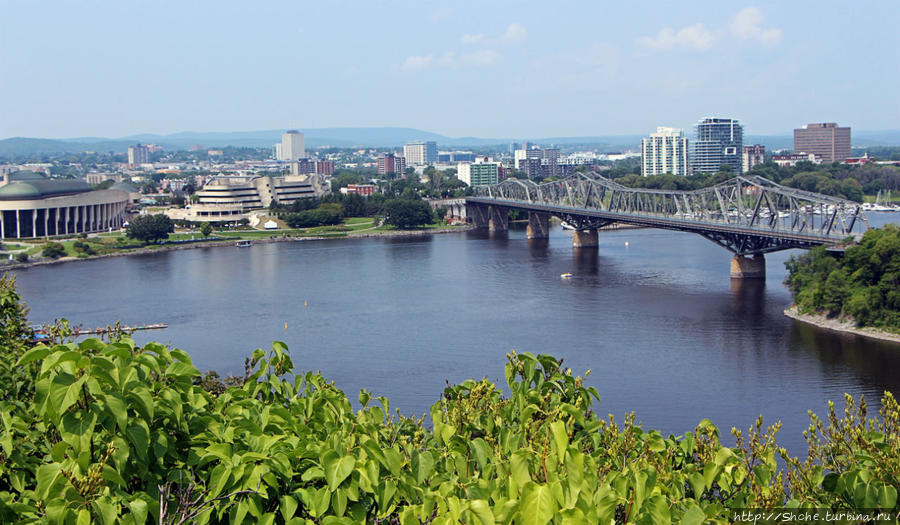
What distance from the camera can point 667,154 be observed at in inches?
2997

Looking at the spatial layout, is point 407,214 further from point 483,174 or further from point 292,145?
point 292,145

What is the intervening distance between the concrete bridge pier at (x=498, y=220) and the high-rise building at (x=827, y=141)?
47.7 metres

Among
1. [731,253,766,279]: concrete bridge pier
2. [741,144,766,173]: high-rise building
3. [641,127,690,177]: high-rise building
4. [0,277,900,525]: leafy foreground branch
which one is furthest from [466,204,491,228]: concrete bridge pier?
[0,277,900,525]: leafy foreground branch

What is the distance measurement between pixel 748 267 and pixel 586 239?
35.4 ft

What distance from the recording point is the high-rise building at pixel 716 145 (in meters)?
75.2

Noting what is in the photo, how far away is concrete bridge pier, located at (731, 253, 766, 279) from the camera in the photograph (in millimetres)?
24812

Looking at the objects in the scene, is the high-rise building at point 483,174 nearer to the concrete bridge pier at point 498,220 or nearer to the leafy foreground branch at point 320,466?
the concrete bridge pier at point 498,220

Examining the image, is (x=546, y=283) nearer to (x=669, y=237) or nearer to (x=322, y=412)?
(x=669, y=237)

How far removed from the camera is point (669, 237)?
3953cm

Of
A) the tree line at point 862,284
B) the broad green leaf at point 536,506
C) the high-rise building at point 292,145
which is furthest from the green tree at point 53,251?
the high-rise building at point 292,145

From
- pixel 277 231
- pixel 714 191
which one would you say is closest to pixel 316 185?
pixel 277 231

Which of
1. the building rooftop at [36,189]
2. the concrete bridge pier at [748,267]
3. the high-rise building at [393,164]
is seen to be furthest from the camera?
the high-rise building at [393,164]

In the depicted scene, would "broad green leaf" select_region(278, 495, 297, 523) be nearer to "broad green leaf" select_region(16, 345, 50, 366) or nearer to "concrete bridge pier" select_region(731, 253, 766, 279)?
"broad green leaf" select_region(16, 345, 50, 366)

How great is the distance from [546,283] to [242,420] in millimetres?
21959
